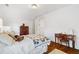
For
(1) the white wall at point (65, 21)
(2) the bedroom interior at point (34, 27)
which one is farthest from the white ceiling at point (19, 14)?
(1) the white wall at point (65, 21)

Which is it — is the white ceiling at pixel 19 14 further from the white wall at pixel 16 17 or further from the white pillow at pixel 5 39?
the white pillow at pixel 5 39

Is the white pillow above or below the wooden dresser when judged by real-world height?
below

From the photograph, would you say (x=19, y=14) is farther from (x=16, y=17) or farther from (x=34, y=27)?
(x=34, y=27)

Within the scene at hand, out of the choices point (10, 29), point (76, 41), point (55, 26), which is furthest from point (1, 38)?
point (76, 41)

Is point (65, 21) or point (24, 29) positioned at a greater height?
point (65, 21)

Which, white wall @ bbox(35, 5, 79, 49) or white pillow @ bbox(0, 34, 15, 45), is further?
white wall @ bbox(35, 5, 79, 49)

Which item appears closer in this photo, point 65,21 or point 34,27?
point 34,27

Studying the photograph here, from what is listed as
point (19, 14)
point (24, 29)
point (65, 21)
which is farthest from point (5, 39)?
point (65, 21)

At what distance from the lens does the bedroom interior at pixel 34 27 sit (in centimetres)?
148

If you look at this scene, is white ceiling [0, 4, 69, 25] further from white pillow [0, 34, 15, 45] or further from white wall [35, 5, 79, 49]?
white wall [35, 5, 79, 49]

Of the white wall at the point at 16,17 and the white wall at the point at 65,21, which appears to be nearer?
the white wall at the point at 16,17

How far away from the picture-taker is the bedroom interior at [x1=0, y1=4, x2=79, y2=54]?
148 centimetres

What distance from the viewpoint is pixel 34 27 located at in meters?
1.68

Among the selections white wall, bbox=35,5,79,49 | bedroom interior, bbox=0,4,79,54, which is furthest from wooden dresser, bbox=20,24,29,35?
white wall, bbox=35,5,79,49
